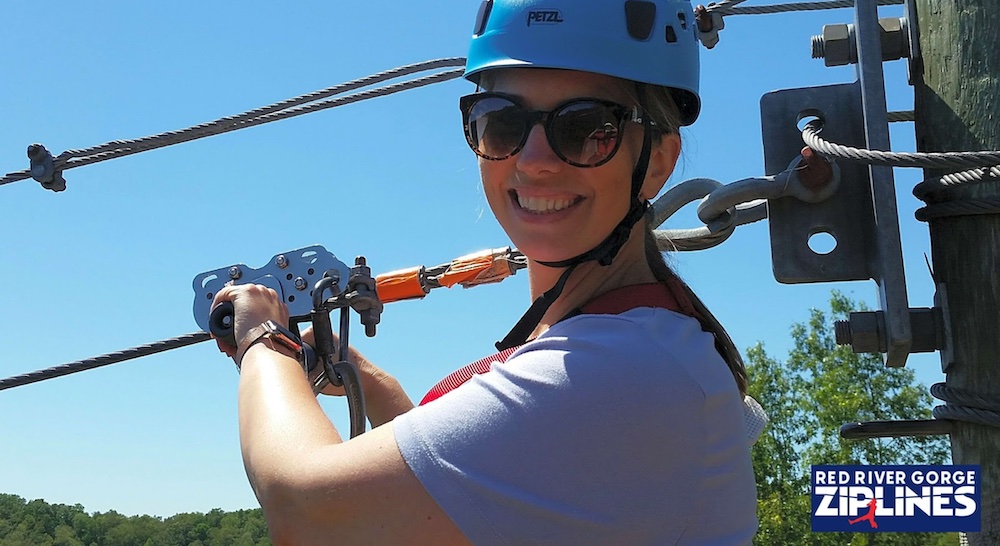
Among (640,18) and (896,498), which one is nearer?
(640,18)

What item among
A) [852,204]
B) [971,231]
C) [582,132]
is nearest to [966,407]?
[971,231]

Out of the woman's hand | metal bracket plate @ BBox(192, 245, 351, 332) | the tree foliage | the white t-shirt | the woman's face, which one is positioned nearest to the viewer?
the white t-shirt

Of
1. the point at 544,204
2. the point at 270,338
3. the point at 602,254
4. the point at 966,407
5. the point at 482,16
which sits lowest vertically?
the point at 966,407

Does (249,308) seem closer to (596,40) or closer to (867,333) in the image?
(596,40)

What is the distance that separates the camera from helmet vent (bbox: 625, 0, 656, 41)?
2.04m

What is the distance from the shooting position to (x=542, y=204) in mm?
1983

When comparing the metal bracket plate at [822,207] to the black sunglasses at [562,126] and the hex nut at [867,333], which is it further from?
the black sunglasses at [562,126]

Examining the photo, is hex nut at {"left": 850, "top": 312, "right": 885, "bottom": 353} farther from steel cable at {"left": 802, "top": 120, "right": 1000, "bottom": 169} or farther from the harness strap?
the harness strap

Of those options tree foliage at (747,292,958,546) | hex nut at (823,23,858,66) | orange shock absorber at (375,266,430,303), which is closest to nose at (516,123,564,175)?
orange shock absorber at (375,266,430,303)

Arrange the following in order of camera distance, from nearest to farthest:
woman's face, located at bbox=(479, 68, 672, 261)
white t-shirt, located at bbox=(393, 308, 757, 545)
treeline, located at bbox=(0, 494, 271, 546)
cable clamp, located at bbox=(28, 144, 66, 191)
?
white t-shirt, located at bbox=(393, 308, 757, 545)
woman's face, located at bbox=(479, 68, 672, 261)
cable clamp, located at bbox=(28, 144, 66, 191)
treeline, located at bbox=(0, 494, 271, 546)

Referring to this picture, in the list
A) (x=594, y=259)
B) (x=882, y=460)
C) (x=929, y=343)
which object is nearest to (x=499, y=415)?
(x=594, y=259)

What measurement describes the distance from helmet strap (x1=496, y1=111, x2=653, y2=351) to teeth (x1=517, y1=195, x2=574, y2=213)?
4.0 inches

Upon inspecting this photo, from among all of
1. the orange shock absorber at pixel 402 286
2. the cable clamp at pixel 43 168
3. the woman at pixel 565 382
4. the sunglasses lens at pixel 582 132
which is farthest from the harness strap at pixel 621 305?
the cable clamp at pixel 43 168

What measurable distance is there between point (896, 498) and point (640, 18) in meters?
2.36
